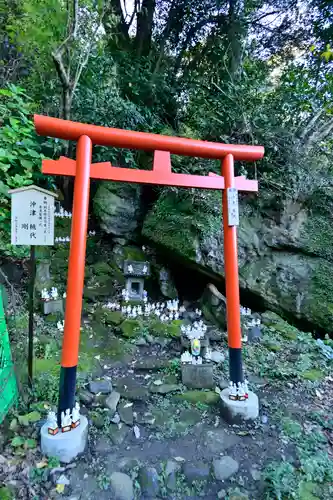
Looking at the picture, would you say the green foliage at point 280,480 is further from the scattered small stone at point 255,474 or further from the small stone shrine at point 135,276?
the small stone shrine at point 135,276

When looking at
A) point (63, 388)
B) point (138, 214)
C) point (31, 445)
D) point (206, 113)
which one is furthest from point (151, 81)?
point (31, 445)

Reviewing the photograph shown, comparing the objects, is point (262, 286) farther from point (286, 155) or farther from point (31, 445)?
point (31, 445)

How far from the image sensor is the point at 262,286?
5.66 m

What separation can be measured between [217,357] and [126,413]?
1.70 m

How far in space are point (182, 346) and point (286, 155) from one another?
465 centimetres

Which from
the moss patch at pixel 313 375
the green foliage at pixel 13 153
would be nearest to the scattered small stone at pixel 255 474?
the moss patch at pixel 313 375

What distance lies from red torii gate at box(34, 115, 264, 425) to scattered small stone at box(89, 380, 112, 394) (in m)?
0.84

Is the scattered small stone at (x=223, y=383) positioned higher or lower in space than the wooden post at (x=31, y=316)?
lower

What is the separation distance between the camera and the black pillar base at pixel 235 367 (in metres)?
3.13

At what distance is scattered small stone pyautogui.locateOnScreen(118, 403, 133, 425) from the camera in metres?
2.95

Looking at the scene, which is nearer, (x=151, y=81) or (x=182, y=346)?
(x=182, y=346)

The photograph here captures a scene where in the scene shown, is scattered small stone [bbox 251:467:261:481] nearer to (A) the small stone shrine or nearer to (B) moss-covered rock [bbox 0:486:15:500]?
(B) moss-covered rock [bbox 0:486:15:500]

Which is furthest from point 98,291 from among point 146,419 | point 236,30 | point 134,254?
point 236,30

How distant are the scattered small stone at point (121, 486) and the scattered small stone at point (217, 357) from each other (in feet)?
6.97
